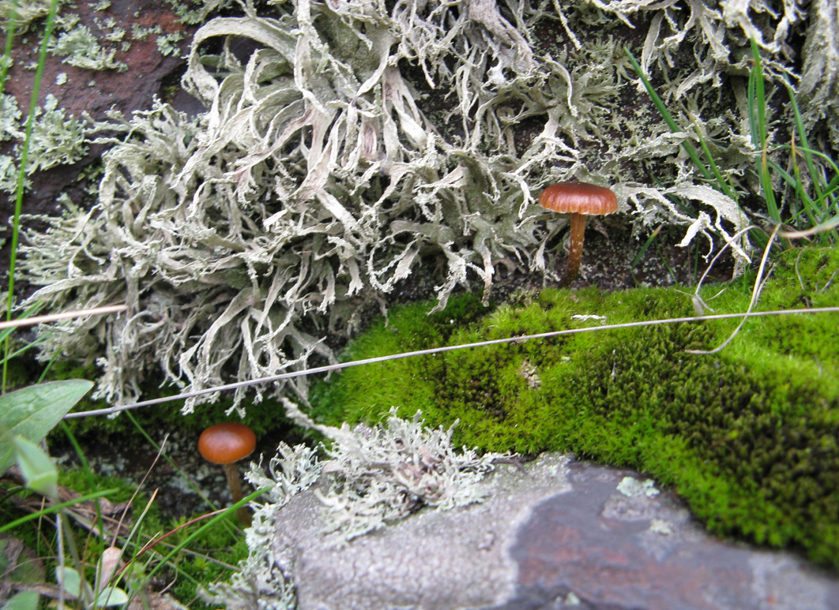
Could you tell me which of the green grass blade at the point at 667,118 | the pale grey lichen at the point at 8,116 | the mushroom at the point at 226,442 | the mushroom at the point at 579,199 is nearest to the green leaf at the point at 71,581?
the mushroom at the point at 226,442

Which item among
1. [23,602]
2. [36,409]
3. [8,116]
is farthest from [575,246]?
[8,116]

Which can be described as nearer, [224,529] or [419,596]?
[419,596]

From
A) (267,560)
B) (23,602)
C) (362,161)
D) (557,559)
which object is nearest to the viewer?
(557,559)

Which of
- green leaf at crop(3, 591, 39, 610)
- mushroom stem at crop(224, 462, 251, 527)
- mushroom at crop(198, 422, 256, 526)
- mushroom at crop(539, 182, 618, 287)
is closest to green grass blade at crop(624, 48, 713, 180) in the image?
mushroom at crop(539, 182, 618, 287)

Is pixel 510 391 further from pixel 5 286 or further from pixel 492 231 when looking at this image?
pixel 5 286

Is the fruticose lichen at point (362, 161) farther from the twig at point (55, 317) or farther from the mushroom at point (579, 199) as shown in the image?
the twig at point (55, 317)

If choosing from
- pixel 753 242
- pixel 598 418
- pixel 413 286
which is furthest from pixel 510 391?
pixel 753 242

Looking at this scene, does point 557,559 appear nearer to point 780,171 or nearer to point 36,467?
point 36,467
